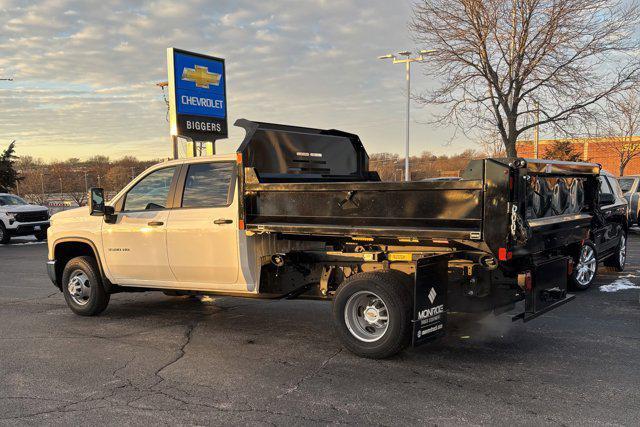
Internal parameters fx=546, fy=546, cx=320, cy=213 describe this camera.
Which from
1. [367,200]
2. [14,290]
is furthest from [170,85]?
[367,200]

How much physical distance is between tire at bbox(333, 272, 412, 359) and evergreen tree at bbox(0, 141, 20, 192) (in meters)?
29.2

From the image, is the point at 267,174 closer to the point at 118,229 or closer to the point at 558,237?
the point at 118,229

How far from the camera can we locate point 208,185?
20.3ft

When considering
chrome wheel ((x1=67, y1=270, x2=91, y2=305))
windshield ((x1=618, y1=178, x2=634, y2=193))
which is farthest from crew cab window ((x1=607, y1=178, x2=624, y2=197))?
chrome wheel ((x1=67, y1=270, x2=91, y2=305))

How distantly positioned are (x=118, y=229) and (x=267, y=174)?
6.97 feet

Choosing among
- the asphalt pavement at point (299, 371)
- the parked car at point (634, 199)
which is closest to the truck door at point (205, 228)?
the asphalt pavement at point (299, 371)

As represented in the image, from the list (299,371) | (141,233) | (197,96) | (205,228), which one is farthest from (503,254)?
(197,96)

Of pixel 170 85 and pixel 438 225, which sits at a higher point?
pixel 170 85

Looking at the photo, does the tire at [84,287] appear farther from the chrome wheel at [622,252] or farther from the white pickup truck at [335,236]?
the chrome wheel at [622,252]

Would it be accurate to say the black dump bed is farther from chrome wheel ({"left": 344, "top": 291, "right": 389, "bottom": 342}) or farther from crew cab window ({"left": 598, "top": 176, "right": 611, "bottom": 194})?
crew cab window ({"left": 598, "top": 176, "right": 611, "bottom": 194})

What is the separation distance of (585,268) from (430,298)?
4.28 m

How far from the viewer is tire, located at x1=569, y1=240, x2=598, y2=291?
7.83 meters

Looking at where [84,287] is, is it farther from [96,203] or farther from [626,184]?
[626,184]

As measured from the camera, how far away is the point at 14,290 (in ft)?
31.1
